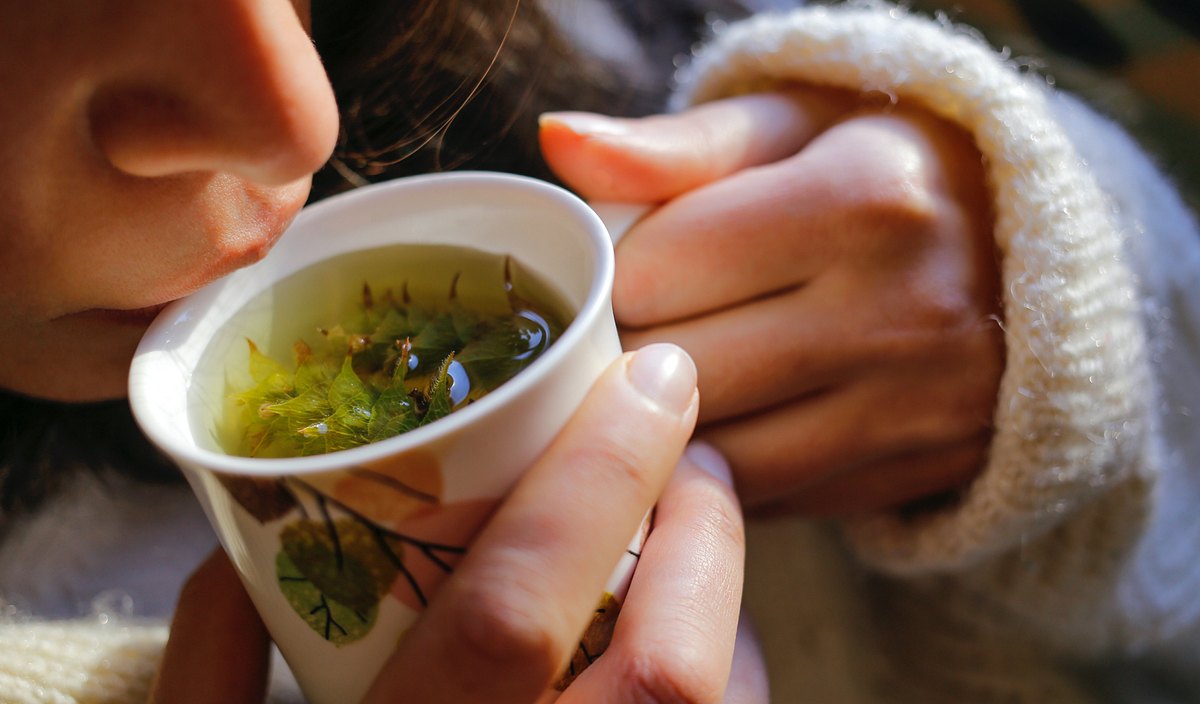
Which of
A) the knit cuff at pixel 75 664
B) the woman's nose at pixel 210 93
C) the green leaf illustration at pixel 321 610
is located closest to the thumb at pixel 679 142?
the woman's nose at pixel 210 93

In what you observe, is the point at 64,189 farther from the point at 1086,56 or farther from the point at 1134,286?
the point at 1086,56

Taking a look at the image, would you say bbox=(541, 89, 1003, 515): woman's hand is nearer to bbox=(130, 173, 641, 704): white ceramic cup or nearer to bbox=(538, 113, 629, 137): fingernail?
bbox=(538, 113, 629, 137): fingernail

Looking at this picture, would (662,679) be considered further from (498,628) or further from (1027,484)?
(1027,484)

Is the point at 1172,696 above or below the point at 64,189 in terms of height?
below

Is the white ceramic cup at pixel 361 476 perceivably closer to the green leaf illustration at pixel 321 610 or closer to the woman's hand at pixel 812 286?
the green leaf illustration at pixel 321 610

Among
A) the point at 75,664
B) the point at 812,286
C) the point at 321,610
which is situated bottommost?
the point at 75,664

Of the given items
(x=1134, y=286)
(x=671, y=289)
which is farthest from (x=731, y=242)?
(x=1134, y=286)

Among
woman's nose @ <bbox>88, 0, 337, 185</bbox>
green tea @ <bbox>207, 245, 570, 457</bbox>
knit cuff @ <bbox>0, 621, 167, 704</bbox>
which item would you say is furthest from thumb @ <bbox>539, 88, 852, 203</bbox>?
knit cuff @ <bbox>0, 621, 167, 704</bbox>

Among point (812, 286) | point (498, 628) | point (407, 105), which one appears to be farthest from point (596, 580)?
point (407, 105)
